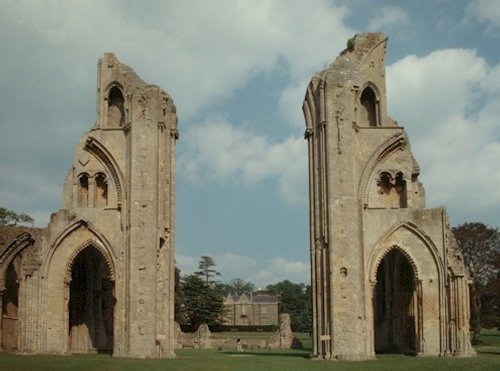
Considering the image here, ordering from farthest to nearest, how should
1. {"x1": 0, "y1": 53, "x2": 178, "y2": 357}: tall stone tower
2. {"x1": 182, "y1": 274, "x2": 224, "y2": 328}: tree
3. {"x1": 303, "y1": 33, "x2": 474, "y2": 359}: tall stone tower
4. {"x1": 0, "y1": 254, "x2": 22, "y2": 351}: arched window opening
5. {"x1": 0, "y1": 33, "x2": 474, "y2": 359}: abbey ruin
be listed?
{"x1": 182, "y1": 274, "x2": 224, "y2": 328}: tree → {"x1": 0, "y1": 254, "x2": 22, "y2": 351}: arched window opening → {"x1": 0, "y1": 53, "x2": 178, "y2": 357}: tall stone tower → {"x1": 0, "y1": 33, "x2": 474, "y2": 359}: abbey ruin → {"x1": 303, "y1": 33, "x2": 474, "y2": 359}: tall stone tower

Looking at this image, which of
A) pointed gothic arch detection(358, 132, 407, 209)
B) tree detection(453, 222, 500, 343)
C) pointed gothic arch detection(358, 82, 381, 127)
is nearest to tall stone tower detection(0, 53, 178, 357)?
pointed gothic arch detection(358, 132, 407, 209)

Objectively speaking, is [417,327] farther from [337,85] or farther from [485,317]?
[485,317]

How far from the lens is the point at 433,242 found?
98.8ft

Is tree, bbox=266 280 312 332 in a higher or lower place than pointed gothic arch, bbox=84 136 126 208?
lower

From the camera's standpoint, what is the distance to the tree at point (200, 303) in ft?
214

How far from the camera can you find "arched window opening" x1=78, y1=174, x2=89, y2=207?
1278 inches

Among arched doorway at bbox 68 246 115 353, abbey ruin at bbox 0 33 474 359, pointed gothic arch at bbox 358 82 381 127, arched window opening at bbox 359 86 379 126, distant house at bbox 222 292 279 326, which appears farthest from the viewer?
distant house at bbox 222 292 279 326

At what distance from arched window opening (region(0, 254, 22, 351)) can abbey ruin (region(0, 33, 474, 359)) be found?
5267 millimetres

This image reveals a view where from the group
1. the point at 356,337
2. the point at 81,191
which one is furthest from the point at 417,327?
the point at 81,191

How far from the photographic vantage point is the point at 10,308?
119 feet

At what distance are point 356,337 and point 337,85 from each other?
1029 cm

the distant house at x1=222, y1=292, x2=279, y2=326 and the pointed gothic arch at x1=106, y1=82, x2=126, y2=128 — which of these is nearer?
the pointed gothic arch at x1=106, y1=82, x2=126, y2=128

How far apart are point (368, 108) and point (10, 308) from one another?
20.3 meters

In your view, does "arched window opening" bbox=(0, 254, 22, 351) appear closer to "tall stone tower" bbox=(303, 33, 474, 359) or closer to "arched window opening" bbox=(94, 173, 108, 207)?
"arched window opening" bbox=(94, 173, 108, 207)
